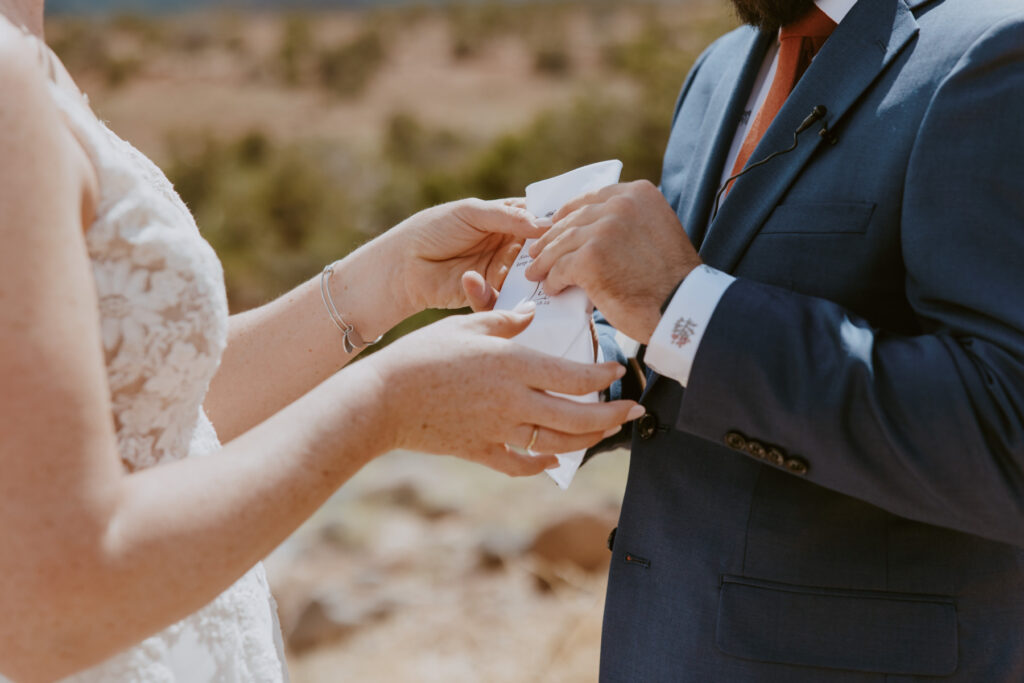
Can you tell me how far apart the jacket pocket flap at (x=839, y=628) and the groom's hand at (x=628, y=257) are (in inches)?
21.4

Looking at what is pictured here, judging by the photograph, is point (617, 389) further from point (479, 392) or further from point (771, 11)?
point (771, 11)

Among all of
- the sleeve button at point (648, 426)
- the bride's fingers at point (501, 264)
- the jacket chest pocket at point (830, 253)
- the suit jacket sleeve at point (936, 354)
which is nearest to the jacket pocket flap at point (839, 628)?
the suit jacket sleeve at point (936, 354)

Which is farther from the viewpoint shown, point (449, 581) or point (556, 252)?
point (449, 581)

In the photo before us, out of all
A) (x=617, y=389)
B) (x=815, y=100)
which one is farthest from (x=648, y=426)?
(x=815, y=100)

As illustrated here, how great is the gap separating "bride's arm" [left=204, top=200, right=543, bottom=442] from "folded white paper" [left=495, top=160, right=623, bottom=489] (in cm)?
21

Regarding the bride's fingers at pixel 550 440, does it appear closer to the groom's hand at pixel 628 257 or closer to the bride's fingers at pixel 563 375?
the bride's fingers at pixel 563 375

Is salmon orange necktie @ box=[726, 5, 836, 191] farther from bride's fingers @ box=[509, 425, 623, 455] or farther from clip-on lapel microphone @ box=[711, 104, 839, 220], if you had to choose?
bride's fingers @ box=[509, 425, 623, 455]

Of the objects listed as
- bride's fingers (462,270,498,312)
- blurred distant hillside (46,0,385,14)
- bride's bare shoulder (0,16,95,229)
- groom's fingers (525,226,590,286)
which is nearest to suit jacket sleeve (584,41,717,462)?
bride's fingers (462,270,498,312)

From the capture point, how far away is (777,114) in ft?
5.92

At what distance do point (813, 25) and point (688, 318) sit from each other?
2.48 feet

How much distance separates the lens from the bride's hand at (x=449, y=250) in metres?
2.13

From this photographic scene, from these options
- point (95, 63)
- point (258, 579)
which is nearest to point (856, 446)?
point (258, 579)

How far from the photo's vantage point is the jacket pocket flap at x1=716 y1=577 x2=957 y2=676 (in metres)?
1.66

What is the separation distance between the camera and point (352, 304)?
2307mm
